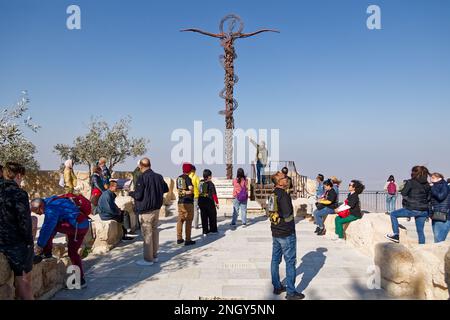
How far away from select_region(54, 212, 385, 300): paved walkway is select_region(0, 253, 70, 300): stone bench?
18 centimetres

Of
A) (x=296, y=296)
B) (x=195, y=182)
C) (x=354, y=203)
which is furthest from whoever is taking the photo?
(x=195, y=182)

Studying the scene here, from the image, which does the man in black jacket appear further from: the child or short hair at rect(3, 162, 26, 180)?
the child

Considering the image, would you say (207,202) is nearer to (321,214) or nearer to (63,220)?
(321,214)

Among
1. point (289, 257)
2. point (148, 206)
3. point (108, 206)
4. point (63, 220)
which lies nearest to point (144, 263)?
point (148, 206)

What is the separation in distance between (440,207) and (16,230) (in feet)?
22.9

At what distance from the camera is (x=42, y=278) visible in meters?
4.55

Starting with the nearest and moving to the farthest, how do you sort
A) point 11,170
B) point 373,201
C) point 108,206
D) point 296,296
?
1. point 11,170
2. point 296,296
3. point 108,206
4. point 373,201

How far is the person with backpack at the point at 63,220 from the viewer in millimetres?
4574

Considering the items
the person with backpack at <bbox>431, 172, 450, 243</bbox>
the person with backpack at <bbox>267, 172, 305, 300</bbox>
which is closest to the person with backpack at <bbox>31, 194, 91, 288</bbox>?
the person with backpack at <bbox>267, 172, 305, 300</bbox>

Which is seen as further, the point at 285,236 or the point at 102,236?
the point at 102,236

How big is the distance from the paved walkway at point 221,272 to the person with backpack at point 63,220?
0.65 metres

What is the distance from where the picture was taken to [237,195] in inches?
395

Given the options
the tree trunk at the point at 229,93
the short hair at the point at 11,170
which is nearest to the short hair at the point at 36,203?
the short hair at the point at 11,170
